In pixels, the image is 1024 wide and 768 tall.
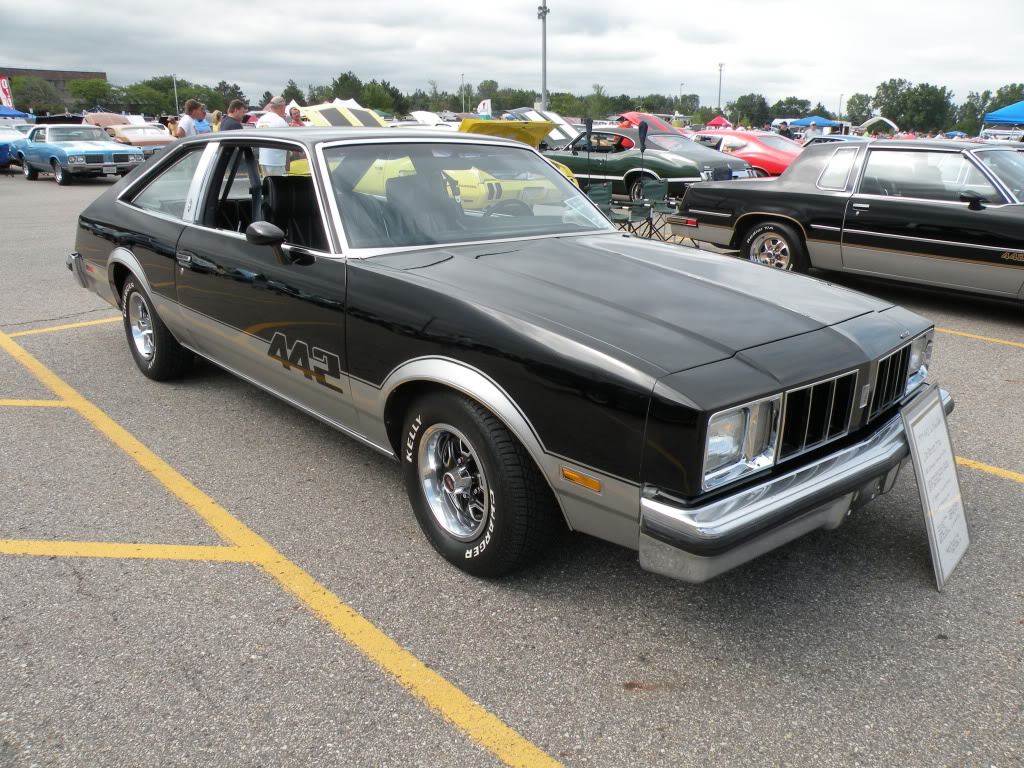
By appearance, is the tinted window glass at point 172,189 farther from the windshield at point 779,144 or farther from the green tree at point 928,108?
the green tree at point 928,108

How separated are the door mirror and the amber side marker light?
170 cm

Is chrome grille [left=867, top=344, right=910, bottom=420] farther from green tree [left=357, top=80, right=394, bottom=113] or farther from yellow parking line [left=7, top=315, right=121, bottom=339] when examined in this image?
green tree [left=357, top=80, right=394, bottom=113]

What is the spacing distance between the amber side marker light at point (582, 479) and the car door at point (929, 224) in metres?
5.55

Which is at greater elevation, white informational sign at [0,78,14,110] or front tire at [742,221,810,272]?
white informational sign at [0,78,14,110]

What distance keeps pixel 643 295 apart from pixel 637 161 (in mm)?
12073

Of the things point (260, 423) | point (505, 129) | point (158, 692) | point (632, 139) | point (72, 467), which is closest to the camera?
point (158, 692)

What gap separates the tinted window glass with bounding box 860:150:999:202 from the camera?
6.79 metres

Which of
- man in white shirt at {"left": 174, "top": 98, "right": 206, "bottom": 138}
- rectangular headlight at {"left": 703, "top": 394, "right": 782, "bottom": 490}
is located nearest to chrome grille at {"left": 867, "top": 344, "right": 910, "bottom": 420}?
rectangular headlight at {"left": 703, "top": 394, "right": 782, "bottom": 490}

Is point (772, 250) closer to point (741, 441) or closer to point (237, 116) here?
point (741, 441)

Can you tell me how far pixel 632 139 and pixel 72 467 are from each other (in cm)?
1269

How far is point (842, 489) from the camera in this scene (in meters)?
2.53

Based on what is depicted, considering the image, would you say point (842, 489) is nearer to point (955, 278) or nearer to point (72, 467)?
point (72, 467)

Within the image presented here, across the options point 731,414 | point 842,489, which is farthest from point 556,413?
point 842,489

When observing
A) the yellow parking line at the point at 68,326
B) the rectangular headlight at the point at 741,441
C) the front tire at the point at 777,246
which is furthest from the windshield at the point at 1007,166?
the yellow parking line at the point at 68,326
